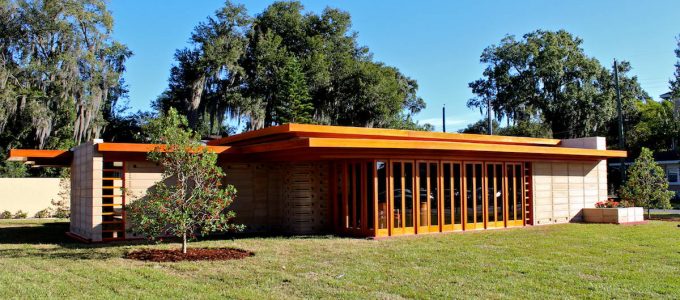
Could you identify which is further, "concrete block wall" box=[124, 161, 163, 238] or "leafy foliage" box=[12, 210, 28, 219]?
"leafy foliage" box=[12, 210, 28, 219]

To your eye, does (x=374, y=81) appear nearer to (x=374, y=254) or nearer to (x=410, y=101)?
(x=410, y=101)

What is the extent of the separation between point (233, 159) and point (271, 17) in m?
24.7

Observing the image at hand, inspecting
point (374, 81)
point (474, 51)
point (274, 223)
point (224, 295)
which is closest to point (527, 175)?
point (274, 223)

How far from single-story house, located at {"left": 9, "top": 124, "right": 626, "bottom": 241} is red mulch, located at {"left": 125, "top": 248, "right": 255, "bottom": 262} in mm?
2510

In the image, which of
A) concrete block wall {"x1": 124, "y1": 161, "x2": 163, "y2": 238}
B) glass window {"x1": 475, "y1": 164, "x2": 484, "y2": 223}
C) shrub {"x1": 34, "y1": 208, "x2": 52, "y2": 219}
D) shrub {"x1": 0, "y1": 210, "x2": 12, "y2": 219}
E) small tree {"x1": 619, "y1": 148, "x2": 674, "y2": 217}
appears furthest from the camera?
shrub {"x1": 34, "y1": 208, "x2": 52, "y2": 219}

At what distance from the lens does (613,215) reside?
57.9 feet

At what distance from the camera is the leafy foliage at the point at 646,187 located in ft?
64.2

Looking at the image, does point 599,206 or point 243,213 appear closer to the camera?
point 243,213

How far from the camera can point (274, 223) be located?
15.5m

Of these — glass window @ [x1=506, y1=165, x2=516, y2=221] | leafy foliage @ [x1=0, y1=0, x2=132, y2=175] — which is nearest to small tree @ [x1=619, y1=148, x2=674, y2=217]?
glass window @ [x1=506, y1=165, x2=516, y2=221]

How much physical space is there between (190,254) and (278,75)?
981 inches

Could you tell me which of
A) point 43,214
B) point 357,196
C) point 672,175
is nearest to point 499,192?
point 357,196

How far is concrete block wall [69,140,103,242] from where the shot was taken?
42.4 feet

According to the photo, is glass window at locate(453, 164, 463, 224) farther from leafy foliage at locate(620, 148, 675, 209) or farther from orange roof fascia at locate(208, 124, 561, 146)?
leafy foliage at locate(620, 148, 675, 209)
